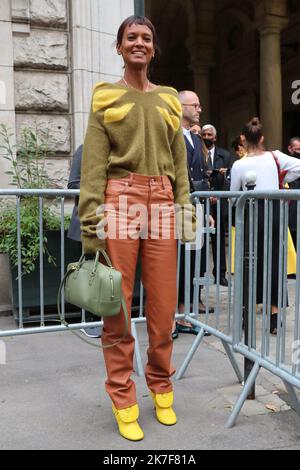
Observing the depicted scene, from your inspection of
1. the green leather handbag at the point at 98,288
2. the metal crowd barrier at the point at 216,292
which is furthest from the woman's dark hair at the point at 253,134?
the green leather handbag at the point at 98,288

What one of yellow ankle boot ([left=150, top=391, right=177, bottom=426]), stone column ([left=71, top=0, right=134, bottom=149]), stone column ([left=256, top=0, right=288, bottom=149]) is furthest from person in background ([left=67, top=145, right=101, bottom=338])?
stone column ([left=256, top=0, right=288, bottom=149])

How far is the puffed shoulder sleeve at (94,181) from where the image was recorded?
264cm

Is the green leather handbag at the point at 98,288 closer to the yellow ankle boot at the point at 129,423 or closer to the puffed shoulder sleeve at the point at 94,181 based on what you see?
the puffed shoulder sleeve at the point at 94,181

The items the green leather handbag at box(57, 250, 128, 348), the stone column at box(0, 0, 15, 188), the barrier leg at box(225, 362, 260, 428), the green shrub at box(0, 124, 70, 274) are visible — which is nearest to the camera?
the green leather handbag at box(57, 250, 128, 348)

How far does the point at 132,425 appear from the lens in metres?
2.73

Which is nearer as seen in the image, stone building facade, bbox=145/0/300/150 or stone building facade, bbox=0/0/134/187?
stone building facade, bbox=0/0/134/187

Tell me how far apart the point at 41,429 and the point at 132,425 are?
50cm

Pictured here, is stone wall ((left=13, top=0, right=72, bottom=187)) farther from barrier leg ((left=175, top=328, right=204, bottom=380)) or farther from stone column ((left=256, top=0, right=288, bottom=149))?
stone column ((left=256, top=0, right=288, bottom=149))

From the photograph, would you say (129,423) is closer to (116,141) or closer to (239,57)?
(116,141)

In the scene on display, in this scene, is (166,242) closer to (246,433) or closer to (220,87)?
(246,433)

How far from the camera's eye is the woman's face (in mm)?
2682

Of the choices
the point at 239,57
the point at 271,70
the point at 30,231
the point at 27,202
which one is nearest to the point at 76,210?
the point at 30,231

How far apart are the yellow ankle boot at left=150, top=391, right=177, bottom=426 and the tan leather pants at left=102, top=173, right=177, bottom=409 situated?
36mm

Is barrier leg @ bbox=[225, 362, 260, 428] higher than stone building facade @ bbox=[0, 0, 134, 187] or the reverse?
the reverse
